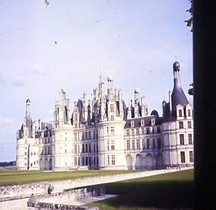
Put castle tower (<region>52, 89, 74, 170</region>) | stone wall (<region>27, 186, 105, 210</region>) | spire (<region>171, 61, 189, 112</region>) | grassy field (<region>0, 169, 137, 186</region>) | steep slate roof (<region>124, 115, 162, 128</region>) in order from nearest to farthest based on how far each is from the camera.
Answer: stone wall (<region>27, 186, 105, 210</region>) < grassy field (<region>0, 169, 137, 186</region>) < spire (<region>171, 61, 189, 112</region>) < steep slate roof (<region>124, 115, 162, 128</region>) < castle tower (<region>52, 89, 74, 170</region>)

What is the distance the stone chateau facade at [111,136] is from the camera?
4628cm

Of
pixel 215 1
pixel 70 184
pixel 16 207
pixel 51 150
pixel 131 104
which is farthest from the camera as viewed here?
pixel 51 150

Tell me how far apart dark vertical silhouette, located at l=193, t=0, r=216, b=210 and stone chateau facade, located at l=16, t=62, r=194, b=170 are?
4325 cm

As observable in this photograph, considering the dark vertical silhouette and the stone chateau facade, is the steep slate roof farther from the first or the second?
the dark vertical silhouette

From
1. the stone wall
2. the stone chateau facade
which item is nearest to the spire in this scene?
the stone chateau facade

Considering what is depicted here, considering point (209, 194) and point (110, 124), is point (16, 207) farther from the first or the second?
point (110, 124)

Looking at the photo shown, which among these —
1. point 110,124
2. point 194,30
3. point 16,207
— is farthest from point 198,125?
point 110,124

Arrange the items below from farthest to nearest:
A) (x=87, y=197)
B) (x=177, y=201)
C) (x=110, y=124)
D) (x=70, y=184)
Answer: (x=110, y=124)
(x=70, y=184)
(x=87, y=197)
(x=177, y=201)

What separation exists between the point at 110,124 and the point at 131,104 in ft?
23.7

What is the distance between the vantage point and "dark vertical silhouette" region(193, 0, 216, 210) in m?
1.73

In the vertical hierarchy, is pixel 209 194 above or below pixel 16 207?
above

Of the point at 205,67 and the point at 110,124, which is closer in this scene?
the point at 205,67

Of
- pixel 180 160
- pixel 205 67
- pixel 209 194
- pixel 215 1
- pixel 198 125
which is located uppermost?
pixel 215 1

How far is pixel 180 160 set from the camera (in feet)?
149
